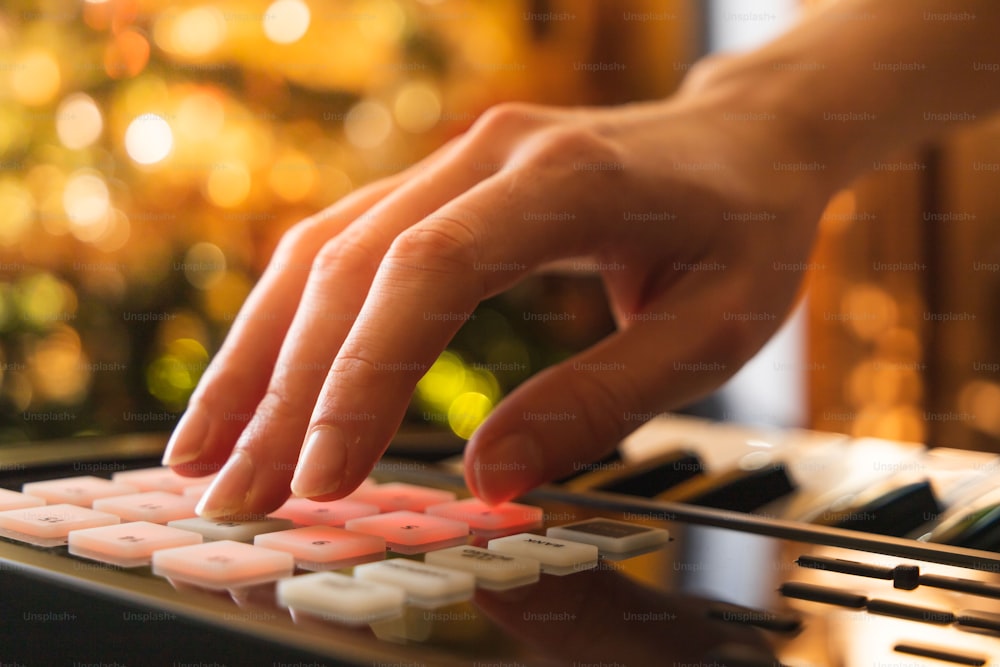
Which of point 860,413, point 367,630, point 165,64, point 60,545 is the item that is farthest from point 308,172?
point 367,630

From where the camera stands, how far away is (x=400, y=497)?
0.65 metres

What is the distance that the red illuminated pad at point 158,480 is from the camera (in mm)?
656

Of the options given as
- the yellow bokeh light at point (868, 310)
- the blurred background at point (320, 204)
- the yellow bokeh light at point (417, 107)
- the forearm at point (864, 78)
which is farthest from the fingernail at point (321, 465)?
the yellow bokeh light at point (868, 310)

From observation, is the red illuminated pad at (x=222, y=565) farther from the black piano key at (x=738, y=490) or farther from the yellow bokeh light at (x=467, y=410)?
the yellow bokeh light at (x=467, y=410)

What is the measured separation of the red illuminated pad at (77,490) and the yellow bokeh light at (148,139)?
1.72m

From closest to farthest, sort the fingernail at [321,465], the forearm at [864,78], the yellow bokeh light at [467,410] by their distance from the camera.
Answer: the fingernail at [321,465], the forearm at [864,78], the yellow bokeh light at [467,410]

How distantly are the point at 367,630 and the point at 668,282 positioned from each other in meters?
0.53

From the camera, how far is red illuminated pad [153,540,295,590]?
0.42m

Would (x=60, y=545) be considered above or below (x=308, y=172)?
below

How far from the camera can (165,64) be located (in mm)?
2223

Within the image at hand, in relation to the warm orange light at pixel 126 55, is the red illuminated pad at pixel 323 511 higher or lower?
lower

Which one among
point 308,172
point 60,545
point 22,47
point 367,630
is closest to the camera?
point 367,630

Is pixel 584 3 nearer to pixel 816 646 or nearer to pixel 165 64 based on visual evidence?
pixel 165 64

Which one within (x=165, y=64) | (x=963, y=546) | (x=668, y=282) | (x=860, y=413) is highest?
(x=165, y=64)
